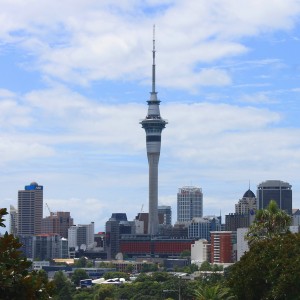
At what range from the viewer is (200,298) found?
7762 cm

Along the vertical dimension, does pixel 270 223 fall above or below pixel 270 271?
above

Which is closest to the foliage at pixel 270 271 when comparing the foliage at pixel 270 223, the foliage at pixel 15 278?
the foliage at pixel 270 223

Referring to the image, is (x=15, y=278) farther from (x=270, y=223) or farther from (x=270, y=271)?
(x=270, y=223)

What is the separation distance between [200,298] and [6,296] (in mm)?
37094

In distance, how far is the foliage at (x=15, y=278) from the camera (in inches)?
1661

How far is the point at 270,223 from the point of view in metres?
92.5

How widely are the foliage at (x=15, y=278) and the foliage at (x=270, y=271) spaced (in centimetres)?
3441

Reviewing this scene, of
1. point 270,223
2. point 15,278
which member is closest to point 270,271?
point 270,223

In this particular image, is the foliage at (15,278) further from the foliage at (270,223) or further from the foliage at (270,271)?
the foliage at (270,223)

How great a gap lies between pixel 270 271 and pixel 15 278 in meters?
39.3

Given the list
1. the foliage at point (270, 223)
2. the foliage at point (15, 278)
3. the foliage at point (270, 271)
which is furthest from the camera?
the foliage at point (270, 223)

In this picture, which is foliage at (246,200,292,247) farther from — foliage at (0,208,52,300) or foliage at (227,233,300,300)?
foliage at (0,208,52,300)

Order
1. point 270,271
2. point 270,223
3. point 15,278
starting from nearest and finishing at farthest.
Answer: point 15,278 → point 270,271 → point 270,223

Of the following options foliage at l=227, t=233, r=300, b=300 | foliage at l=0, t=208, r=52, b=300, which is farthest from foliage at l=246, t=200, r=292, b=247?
foliage at l=0, t=208, r=52, b=300
